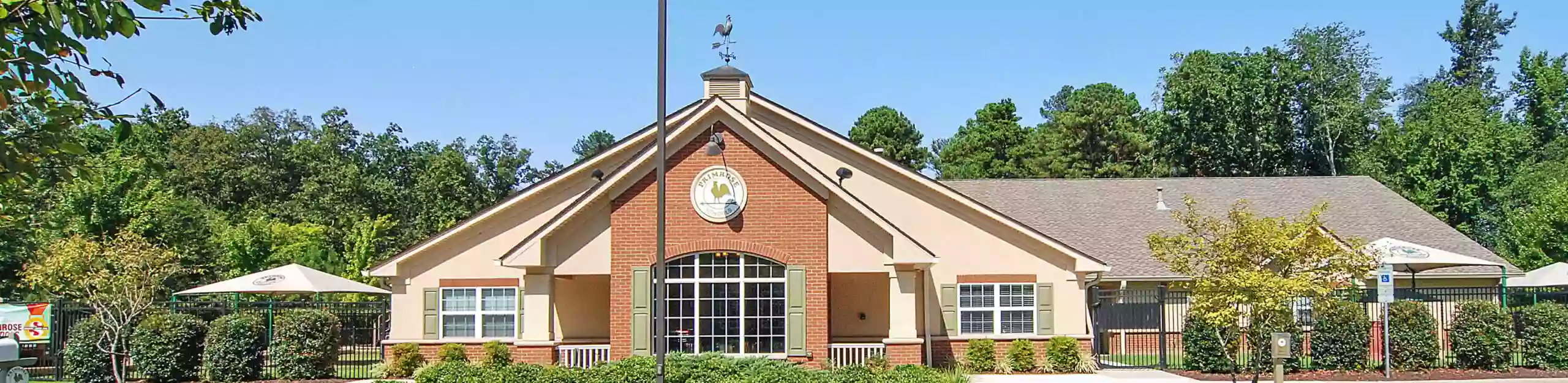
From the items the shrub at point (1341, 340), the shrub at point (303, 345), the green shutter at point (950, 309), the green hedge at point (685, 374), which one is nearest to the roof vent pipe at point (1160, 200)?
the green shutter at point (950, 309)

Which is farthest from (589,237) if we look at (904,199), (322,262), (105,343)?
(322,262)

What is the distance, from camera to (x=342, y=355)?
30922mm

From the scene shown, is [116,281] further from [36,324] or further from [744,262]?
[744,262]

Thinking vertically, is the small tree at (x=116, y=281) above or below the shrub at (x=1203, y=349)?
above

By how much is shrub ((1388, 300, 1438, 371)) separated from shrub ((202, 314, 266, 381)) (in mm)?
20400

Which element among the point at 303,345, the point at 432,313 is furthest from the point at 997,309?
the point at 303,345

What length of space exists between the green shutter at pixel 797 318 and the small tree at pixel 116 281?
11.4 meters

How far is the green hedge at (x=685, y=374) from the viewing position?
2069 centimetres

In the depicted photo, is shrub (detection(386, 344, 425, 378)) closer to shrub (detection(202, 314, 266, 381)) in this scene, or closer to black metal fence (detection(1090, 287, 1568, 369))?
shrub (detection(202, 314, 266, 381))

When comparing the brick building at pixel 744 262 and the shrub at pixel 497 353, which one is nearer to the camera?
the brick building at pixel 744 262

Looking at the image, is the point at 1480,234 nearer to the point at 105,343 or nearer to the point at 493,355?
the point at 493,355

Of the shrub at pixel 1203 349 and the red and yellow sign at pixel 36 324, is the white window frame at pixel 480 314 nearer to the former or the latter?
the red and yellow sign at pixel 36 324

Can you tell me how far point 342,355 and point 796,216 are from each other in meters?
13.1

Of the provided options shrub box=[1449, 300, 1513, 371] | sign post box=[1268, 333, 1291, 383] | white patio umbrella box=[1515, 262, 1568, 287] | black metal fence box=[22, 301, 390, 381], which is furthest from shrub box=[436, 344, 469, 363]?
white patio umbrella box=[1515, 262, 1568, 287]
